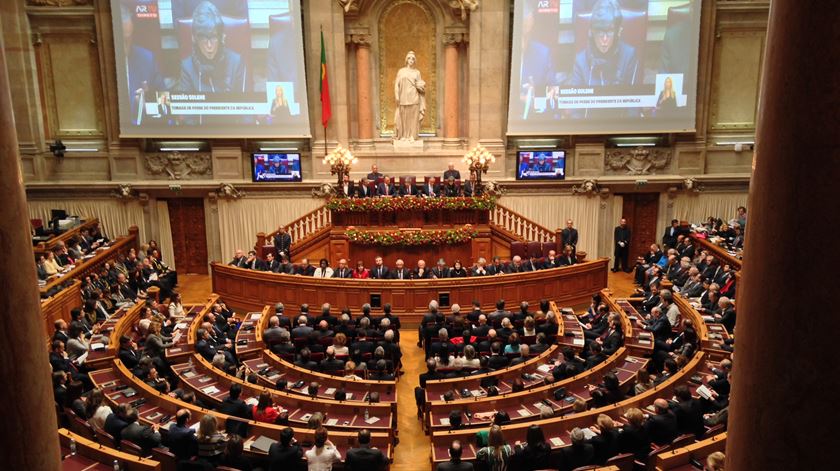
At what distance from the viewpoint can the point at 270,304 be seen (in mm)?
15641

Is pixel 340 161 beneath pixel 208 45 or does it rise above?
beneath

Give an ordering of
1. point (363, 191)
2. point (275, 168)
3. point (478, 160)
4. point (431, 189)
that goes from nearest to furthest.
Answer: point (363, 191)
point (431, 189)
point (478, 160)
point (275, 168)

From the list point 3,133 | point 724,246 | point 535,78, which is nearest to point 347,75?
point 535,78

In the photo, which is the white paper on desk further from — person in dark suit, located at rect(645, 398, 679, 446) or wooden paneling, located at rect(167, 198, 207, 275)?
wooden paneling, located at rect(167, 198, 207, 275)

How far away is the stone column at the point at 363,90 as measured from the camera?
2077 cm

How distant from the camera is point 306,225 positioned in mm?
19484

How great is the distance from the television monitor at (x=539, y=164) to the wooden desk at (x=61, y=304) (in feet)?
42.4

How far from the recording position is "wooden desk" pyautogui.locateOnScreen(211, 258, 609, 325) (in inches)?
601

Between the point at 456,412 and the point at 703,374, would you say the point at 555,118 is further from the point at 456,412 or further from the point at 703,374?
the point at 456,412

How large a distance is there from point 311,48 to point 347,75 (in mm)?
1423

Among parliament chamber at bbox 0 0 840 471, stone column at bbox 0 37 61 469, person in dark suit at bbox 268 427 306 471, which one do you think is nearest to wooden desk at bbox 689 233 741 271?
parliament chamber at bbox 0 0 840 471

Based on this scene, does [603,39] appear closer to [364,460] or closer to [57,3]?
[364,460]

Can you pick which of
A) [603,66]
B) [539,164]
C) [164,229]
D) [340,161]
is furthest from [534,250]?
[164,229]

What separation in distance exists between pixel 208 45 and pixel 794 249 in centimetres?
2042
